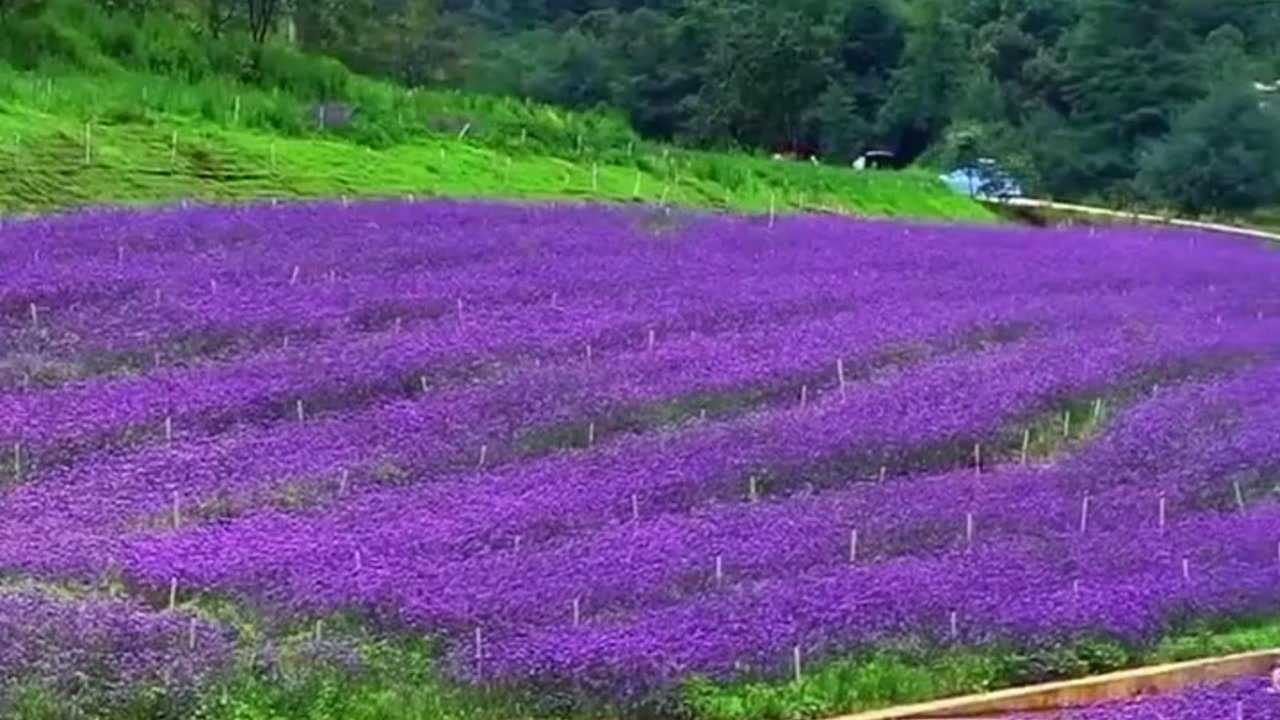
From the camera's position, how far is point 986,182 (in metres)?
51.6

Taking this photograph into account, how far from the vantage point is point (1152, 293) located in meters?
29.7

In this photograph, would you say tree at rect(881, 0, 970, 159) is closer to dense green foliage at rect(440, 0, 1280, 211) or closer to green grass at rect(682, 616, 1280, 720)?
dense green foliage at rect(440, 0, 1280, 211)

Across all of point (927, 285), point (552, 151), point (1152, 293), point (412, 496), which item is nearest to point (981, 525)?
point (412, 496)

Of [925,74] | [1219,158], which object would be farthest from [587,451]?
[925,74]

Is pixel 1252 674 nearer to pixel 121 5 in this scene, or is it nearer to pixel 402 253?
pixel 402 253

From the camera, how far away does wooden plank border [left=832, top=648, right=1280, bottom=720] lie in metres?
13.1

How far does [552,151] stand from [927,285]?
1392 centimetres

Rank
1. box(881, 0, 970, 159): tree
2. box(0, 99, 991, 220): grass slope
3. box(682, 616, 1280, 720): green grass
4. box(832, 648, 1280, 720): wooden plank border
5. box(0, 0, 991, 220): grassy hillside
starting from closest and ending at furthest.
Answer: box(682, 616, 1280, 720): green grass → box(832, 648, 1280, 720): wooden plank border → box(0, 99, 991, 220): grass slope → box(0, 0, 991, 220): grassy hillside → box(881, 0, 970, 159): tree

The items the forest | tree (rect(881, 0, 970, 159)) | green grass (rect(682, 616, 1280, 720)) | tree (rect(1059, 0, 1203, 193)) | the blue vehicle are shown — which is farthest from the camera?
tree (rect(881, 0, 970, 159))

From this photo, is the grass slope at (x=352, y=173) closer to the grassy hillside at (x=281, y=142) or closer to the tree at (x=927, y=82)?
the grassy hillside at (x=281, y=142)

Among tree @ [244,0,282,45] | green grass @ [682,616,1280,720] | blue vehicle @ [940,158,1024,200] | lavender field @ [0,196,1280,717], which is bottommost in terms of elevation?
blue vehicle @ [940,158,1024,200]

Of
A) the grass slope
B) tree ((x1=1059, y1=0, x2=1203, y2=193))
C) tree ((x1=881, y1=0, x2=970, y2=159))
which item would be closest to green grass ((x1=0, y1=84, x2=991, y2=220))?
the grass slope

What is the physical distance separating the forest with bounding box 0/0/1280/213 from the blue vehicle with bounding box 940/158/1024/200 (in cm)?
83

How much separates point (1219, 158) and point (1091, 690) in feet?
Answer: 134
